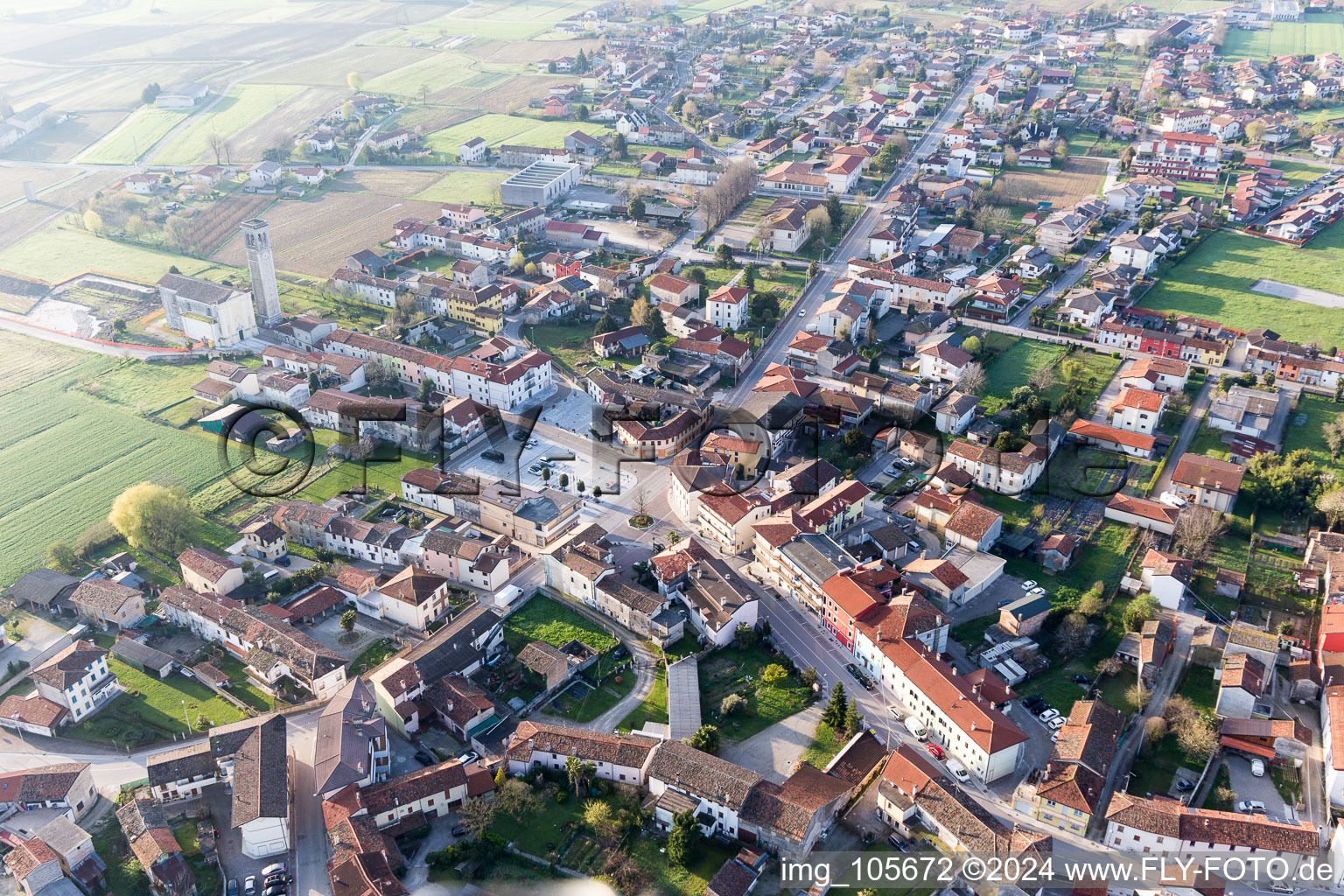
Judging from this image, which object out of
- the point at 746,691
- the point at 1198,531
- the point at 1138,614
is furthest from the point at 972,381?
the point at 746,691

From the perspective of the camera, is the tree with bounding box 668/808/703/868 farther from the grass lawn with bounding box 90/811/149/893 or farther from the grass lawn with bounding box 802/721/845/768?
the grass lawn with bounding box 90/811/149/893

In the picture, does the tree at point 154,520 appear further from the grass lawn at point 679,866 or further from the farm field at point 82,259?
the farm field at point 82,259

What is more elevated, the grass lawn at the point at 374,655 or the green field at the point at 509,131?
the green field at the point at 509,131

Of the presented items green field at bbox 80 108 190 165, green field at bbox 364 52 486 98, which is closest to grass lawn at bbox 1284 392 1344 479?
green field at bbox 364 52 486 98

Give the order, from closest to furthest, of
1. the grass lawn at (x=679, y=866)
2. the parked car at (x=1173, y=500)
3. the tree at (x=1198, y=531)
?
the grass lawn at (x=679, y=866)
the tree at (x=1198, y=531)
the parked car at (x=1173, y=500)

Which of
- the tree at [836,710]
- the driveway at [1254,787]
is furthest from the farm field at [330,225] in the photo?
the driveway at [1254,787]

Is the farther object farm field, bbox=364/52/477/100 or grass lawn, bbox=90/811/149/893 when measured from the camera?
farm field, bbox=364/52/477/100
